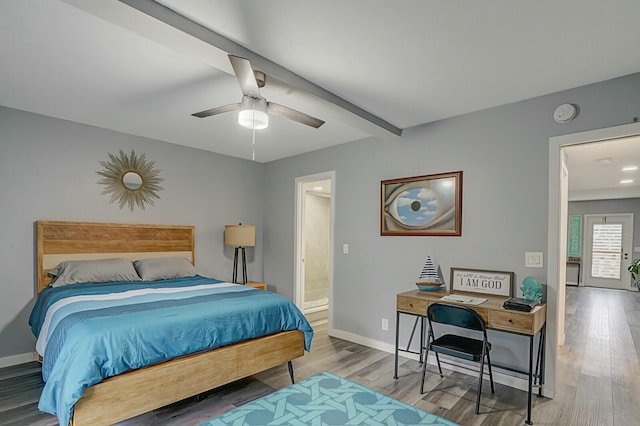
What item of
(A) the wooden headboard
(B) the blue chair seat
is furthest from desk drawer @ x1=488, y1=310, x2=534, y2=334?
(A) the wooden headboard

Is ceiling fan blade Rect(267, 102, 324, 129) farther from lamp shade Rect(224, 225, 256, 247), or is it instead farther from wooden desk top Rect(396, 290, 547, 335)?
lamp shade Rect(224, 225, 256, 247)

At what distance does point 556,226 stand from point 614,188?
6681mm

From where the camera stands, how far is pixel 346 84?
8.48 ft

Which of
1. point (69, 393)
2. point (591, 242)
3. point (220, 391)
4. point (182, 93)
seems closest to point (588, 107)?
point (182, 93)

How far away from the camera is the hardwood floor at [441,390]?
2.36m

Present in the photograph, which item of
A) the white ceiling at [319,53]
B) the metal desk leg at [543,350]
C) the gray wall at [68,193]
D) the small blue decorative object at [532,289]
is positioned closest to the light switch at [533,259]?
the small blue decorative object at [532,289]

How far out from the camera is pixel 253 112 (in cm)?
226

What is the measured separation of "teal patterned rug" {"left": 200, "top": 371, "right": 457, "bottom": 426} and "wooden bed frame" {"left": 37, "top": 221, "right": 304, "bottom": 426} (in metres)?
0.24

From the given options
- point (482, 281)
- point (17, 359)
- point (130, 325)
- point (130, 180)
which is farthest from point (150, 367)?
point (482, 281)

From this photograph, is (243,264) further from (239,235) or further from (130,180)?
(130,180)

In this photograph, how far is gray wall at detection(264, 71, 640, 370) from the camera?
2750 mm

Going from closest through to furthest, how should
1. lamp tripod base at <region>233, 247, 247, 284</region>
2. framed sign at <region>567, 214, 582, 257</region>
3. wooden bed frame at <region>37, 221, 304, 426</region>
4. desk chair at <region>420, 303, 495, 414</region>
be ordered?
wooden bed frame at <region>37, 221, 304, 426</region> → desk chair at <region>420, 303, 495, 414</region> → lamp tripod base at <region>233, 247, 247, 284</region> → framed sign at <region>567, 214, 582, 257</region>

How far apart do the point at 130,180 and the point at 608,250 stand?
10.9m

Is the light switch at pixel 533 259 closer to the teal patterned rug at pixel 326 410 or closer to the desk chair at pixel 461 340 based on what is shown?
the desk chair at pixel 461 340
